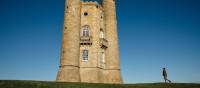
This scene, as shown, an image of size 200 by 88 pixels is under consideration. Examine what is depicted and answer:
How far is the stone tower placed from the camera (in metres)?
36.2

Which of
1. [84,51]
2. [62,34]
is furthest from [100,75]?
[62,34]

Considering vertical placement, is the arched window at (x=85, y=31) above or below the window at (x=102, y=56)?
above

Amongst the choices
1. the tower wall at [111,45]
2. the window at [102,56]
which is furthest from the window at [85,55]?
the tower wall at [111,45]

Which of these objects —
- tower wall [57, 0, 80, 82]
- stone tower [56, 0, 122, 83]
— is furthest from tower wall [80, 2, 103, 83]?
tower wall [57, 0, 80, 82]

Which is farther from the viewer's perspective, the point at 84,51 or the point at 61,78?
the point at 84,51

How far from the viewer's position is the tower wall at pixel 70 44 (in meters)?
A: 35.2

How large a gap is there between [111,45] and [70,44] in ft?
26.7

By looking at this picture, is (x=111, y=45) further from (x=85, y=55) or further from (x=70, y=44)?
(x=70, y=44)

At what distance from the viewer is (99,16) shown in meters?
40.6

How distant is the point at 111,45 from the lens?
137 feet

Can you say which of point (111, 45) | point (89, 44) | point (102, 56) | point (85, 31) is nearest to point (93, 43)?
point (89, 44)

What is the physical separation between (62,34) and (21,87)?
1578cm

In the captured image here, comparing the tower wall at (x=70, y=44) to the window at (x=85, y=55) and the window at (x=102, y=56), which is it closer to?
the window at (x=85, y=55)

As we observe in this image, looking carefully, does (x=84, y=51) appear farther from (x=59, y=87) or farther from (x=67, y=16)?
(x=59, y=87)
